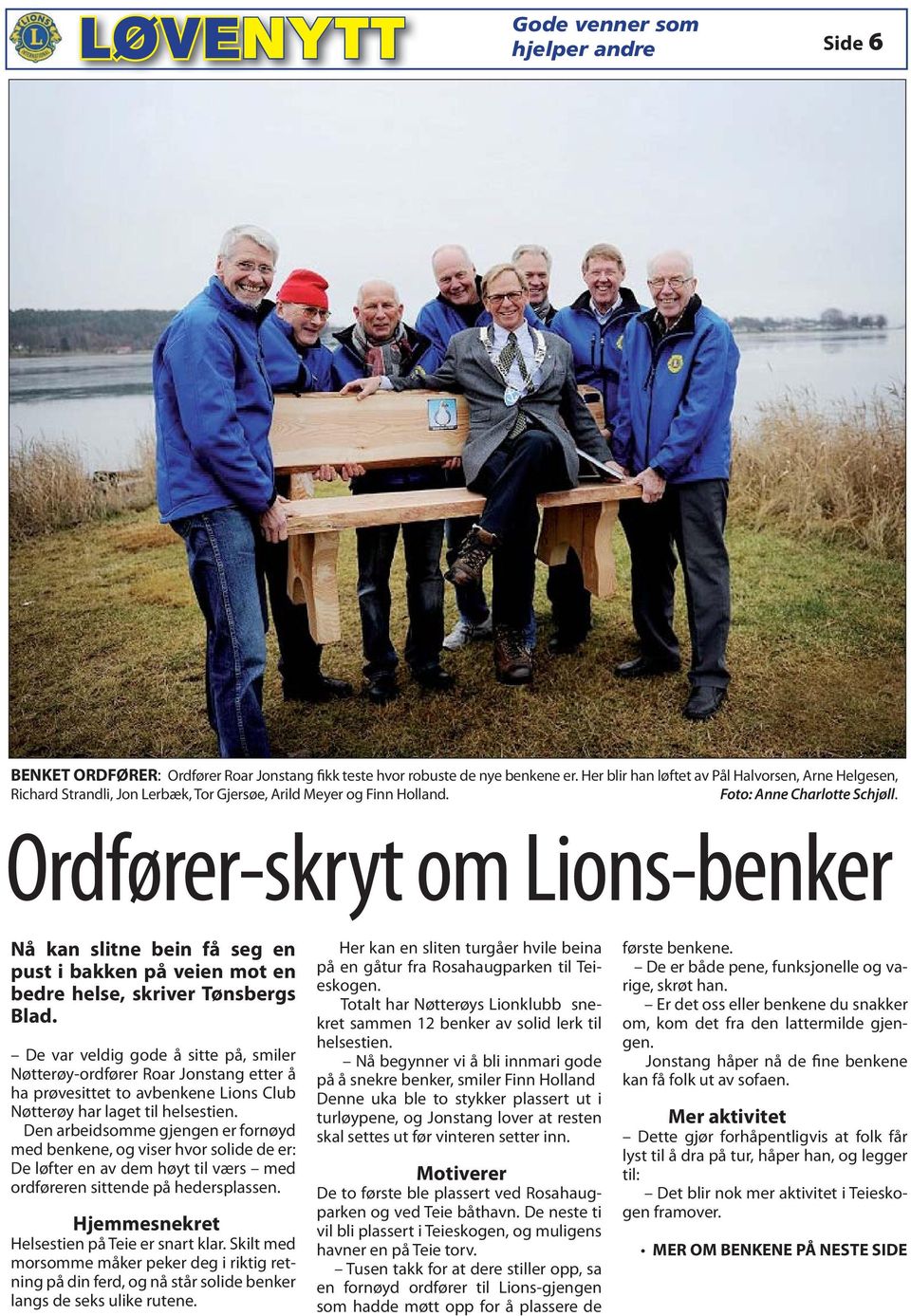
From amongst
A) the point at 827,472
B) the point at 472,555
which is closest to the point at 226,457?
the point at 472,555

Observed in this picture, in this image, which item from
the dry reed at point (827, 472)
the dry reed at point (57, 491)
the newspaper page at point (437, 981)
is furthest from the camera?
the dry reed at point (57, 491)

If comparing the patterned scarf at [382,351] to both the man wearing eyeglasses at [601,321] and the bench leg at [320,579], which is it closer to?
the man wearing eyeglasses at [601,321]

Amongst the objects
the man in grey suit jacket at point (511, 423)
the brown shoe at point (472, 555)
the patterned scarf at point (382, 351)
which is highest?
the patterned scarf at point (382, 351)

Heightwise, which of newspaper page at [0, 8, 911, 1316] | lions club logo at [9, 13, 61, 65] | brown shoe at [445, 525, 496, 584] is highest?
lions club logo at [9, 13, 61, 65]

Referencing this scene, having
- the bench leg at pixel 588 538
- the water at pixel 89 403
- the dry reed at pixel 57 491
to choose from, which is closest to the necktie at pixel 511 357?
the bench leg at pixel 588 538

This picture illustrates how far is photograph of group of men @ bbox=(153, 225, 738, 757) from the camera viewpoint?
111 inches

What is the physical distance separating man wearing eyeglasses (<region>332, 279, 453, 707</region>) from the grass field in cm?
11

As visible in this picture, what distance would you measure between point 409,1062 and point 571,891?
60cm

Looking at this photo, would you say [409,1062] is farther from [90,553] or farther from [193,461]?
[90,553]

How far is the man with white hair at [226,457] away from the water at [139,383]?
3.12 feet

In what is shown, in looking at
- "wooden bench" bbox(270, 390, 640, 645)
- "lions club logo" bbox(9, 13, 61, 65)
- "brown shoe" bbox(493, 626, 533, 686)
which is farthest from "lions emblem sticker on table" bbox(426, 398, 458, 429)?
"lions club logo" bbox(9, 13, 61, 65)

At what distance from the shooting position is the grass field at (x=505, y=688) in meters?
3.30

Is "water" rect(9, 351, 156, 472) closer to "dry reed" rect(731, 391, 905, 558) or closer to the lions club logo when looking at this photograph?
the lions club logo

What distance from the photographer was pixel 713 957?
272 cm
